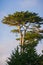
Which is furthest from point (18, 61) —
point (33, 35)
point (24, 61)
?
point (33, 35)

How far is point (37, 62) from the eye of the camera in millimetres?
25375

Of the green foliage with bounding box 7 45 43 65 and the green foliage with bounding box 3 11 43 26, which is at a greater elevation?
the green foliage with bounding box 3 11 43 26

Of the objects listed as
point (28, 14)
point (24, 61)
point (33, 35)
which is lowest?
point (24, 61)

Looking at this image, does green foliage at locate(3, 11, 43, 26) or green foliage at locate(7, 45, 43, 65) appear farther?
green foliage at locate(3, 11, 43, 26)

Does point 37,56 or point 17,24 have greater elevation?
point 17,24

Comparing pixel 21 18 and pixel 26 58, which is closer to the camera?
pixel 26 58

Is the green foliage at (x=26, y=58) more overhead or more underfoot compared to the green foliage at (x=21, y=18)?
more underfoot

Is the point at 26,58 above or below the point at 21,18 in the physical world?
below

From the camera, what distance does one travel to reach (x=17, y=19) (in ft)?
121

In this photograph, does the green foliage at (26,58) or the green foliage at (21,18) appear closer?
the green foliage at (26,58)

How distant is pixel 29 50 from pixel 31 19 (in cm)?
1244

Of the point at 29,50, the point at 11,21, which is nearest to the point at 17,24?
the point at 11,21

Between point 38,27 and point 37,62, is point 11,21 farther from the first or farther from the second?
point 37,62

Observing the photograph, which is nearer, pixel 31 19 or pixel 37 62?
pixel 37 62
